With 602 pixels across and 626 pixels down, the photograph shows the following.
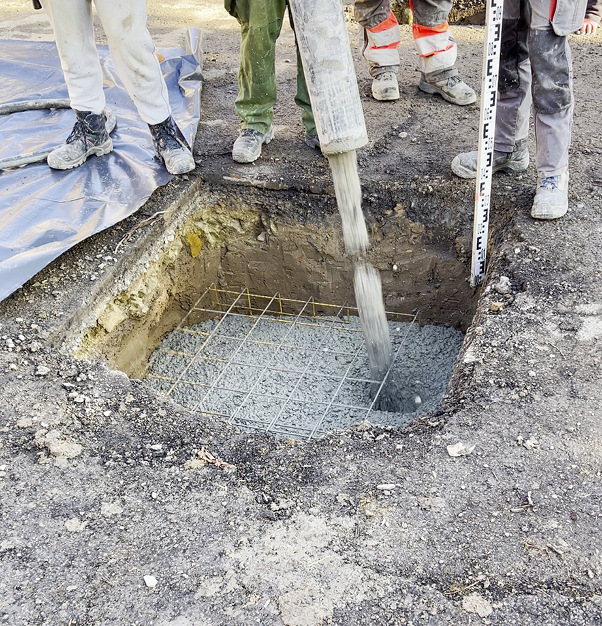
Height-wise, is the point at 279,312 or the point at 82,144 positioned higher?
the point at 82,144

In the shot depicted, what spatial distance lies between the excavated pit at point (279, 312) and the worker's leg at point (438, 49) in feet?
3.69

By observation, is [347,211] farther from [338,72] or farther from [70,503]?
[70,503]

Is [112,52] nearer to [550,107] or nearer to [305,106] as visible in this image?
[305,106]

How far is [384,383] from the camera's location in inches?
135

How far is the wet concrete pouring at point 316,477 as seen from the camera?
6.00 ft

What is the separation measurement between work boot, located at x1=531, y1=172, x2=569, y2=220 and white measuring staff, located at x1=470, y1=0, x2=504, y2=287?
26cm

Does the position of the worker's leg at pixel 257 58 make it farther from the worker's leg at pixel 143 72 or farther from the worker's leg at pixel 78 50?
the worker's leg at pixel 78 50

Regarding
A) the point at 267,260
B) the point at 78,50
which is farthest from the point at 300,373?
the point at 78,50

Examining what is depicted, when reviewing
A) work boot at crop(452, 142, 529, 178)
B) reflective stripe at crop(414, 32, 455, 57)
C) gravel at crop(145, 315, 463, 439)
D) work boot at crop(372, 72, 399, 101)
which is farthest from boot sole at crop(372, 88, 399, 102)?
gravel at crop(145, 315, 463, 439)

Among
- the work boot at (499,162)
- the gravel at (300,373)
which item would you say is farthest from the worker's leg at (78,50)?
the work boot at (499,162)

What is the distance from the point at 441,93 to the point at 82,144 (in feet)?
7.15

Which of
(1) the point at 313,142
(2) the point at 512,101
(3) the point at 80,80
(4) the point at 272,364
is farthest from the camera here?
(1) the point at 313,142

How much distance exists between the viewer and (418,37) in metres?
4.21

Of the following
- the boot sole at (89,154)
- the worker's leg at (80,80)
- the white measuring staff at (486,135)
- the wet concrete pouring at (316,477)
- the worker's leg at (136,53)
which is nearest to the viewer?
the wet concrete pouring at (316,477)
